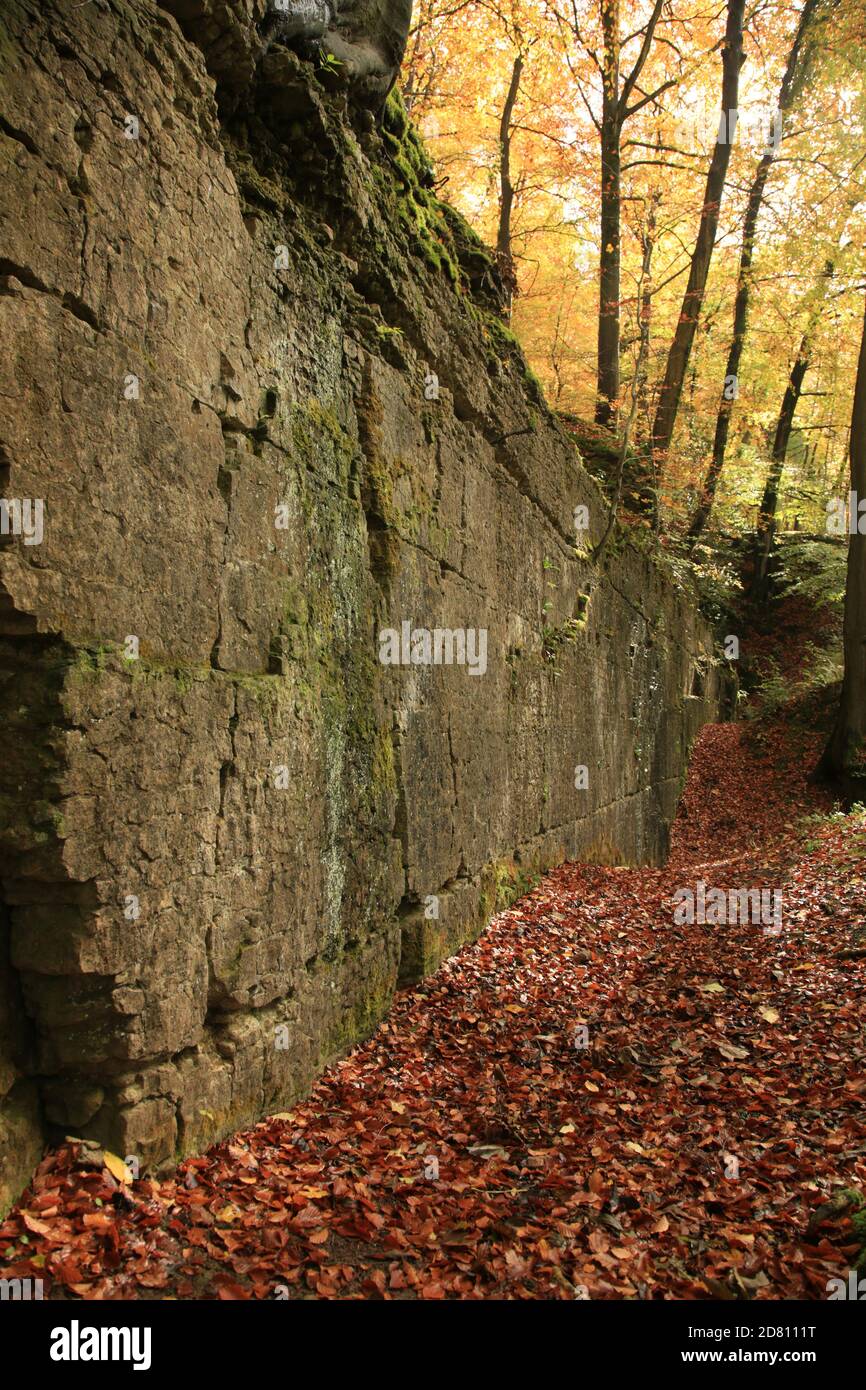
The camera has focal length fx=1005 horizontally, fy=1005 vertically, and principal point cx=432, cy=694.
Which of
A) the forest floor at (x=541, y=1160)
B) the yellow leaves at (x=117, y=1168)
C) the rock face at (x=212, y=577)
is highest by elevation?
the rock face at (x=212, y=577)

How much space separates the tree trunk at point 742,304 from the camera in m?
20.6

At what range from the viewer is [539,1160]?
171 inches

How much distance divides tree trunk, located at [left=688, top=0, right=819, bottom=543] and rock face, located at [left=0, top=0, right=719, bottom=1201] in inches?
596

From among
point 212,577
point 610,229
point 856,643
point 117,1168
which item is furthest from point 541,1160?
point 610,229

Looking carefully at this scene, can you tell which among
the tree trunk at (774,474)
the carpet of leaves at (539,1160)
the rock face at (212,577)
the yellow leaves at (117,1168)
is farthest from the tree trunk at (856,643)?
the yellow leaves at (117,1168)

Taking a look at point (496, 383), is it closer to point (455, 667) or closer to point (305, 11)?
point (455, 667)

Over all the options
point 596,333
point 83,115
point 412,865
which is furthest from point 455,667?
point 596,333

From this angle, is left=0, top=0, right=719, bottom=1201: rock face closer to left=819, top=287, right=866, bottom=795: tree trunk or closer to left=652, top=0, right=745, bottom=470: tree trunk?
left=819, top=287, right=866, bottom=795: tree trunk

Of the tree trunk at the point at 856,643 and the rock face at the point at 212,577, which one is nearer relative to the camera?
the rock face at the point at 212,577

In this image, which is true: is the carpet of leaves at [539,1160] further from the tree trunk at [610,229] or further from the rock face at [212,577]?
the tree trunk at [610,229]

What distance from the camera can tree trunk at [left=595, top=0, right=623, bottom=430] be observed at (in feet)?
59.5

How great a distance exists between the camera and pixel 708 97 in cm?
2052

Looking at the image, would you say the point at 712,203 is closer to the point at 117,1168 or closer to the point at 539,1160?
the point at 539,1160

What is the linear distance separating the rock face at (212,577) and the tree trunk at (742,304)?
15131mm
